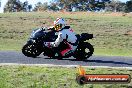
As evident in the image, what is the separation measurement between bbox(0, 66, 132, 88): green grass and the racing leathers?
433 centimetres

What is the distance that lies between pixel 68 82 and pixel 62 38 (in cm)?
639

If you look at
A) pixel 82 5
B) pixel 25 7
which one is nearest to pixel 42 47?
pixel 82 5

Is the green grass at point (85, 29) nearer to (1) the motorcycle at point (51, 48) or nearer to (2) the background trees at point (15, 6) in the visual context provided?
(1) the motorcycle at point (51, 48)

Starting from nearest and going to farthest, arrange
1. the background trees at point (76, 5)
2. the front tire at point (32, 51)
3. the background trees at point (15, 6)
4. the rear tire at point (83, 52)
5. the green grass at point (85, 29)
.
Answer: the rear tire at point (83, 52), the front tire at point (32, 51), the green grass at point (85, 29), the background trees at point (76, 5), the background trees at point (15, 6)

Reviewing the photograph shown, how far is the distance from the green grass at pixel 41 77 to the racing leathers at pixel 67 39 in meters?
4.33

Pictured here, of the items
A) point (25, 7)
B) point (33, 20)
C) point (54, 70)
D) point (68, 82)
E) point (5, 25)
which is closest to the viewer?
point (68, 82)

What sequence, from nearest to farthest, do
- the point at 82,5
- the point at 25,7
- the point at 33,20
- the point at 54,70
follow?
the point at 54,70 < the point at 33,20 < the point at 82,5 < the point at 25,7

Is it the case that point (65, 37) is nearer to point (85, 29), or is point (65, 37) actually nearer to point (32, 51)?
point (32, 51)

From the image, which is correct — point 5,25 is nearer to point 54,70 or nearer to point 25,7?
point 54,70

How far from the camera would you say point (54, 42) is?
15789mm

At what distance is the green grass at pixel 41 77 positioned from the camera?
29.7 feet

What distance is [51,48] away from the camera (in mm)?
15805

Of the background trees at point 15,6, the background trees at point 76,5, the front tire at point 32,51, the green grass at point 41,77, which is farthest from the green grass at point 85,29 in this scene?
the background trees at point 15,6

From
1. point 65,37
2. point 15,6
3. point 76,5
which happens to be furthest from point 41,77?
point 15,6
